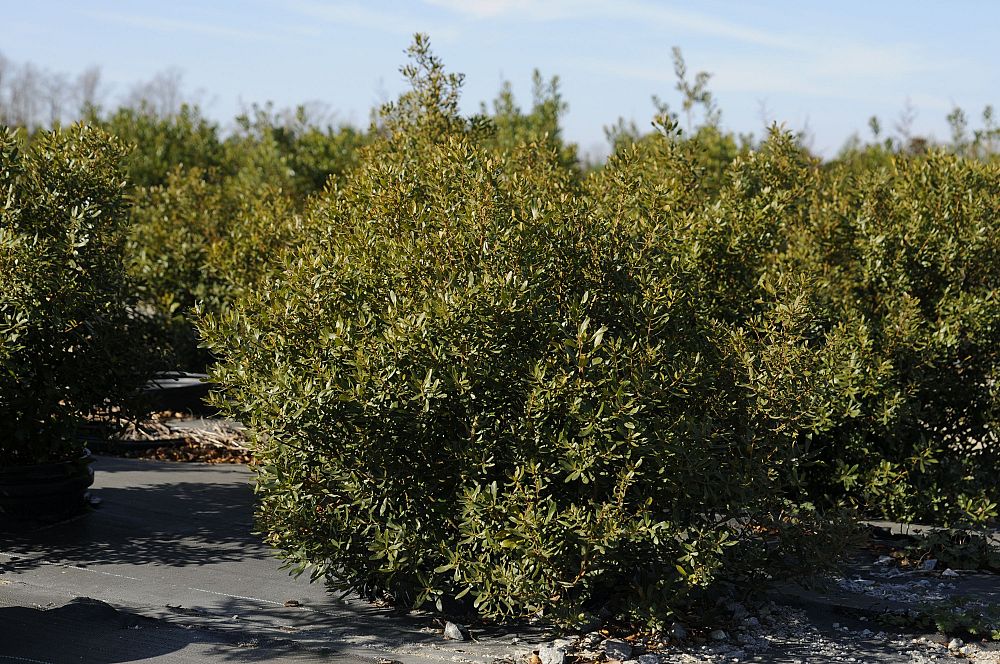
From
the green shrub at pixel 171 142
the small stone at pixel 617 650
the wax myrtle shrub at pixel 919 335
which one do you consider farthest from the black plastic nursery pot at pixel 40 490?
the green shrub at pixel 171 142

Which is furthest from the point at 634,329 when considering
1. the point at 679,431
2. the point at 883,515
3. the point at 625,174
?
the point at 883,515

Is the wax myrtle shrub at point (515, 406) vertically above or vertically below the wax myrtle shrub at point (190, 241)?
below

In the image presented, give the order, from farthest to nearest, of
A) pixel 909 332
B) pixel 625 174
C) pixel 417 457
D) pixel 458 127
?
pixel 458 127 → pixel 909 332 → pixel 625 174 → pixel 417 457

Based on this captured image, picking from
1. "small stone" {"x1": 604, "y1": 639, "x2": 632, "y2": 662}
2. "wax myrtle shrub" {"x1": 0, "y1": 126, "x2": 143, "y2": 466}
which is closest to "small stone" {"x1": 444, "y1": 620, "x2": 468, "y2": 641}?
"small stone" {"x1": 604, "y1": 639, "x2": 632, "y2": 662}

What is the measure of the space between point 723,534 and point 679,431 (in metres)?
0.49

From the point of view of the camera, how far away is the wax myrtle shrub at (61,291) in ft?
19.7

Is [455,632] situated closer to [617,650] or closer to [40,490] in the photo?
[617,650]

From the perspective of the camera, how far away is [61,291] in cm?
607

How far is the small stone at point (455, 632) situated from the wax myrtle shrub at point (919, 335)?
2.97 m

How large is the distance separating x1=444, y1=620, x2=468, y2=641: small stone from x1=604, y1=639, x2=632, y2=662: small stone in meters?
0.69

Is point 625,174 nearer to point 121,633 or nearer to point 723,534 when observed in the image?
point 723,534

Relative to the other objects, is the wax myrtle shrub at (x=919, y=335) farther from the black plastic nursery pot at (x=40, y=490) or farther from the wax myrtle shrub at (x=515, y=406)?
the black plastic nursery pot at (x=40, y=490)

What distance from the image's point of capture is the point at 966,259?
720 cm

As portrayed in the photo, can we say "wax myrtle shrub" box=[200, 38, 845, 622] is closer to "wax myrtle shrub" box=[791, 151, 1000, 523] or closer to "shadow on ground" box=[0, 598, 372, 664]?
"shadow on ground" box=[0, 598, 372, 664]
